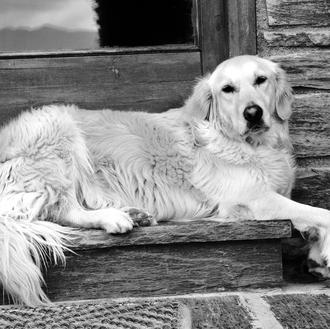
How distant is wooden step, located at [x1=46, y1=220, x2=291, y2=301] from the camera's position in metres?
3.10

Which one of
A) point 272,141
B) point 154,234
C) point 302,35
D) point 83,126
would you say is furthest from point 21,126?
point 302,35

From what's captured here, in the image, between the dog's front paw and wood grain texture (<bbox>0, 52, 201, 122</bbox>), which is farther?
wood grain texture (<bbox>0, 52, 201, 122</bbox>)

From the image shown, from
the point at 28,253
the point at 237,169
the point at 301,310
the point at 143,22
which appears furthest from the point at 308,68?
the point at 28,253

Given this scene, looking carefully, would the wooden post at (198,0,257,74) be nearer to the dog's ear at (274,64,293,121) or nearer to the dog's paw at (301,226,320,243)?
the dog's ear at (274,64,293,121)

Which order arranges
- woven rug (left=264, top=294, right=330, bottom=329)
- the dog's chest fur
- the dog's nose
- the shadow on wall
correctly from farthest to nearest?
the shadow on wall < the dog's chest fur < the dog's nose < woven rug (left=264, top=294, right=330, bottom=329)

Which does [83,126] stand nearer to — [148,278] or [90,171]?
[90,171]

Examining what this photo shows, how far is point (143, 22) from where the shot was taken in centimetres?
404

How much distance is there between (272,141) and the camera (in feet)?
11.7

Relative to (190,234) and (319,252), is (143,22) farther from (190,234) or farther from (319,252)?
(319,252)

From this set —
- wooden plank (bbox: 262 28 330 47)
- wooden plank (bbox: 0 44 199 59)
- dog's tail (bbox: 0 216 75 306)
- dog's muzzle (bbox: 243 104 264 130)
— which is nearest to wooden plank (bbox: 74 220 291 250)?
dog's tail (bbox: 0 216 75 306)

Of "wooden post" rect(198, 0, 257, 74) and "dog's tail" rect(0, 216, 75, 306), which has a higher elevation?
"wooden post" rect(198, 0, 257, 74)

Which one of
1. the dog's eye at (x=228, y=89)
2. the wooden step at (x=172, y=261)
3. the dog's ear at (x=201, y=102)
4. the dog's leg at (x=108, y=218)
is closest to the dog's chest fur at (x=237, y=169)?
the dog's ear at (x=201, y=102)

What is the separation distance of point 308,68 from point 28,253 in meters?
2.01

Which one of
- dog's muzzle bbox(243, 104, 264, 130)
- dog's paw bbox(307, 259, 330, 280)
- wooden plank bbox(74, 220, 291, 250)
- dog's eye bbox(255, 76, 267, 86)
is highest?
dog's eye bbox(255, 76, 267, 86)
